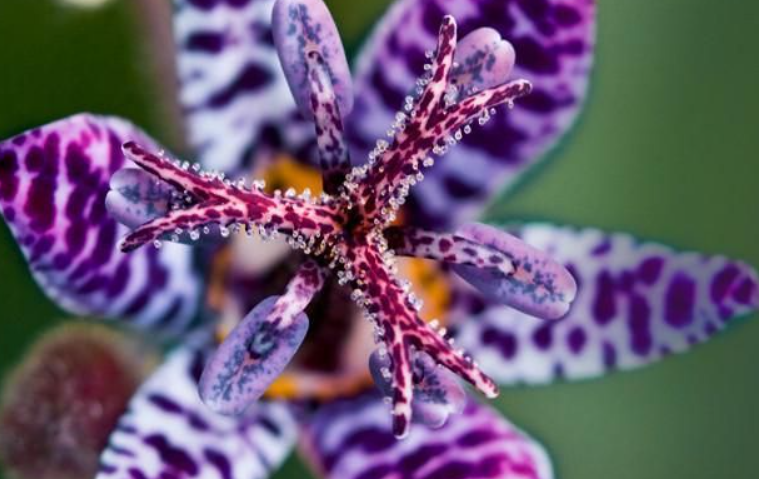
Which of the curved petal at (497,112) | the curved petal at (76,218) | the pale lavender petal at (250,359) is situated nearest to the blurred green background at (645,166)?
the curved petal at (497,112)

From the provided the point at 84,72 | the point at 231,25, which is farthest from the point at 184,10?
the point at 84,72

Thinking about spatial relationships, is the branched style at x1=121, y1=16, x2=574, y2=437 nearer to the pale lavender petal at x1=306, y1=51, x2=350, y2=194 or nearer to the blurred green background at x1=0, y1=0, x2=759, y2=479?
the pale lavender petal at x1=306, y1=51, x2=350, y2=194

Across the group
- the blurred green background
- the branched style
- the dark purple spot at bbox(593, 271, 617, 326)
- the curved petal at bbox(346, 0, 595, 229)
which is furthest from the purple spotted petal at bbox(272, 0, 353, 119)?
the blurred green background

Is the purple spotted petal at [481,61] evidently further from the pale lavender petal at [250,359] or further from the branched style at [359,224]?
the pale lavender petal at [250,359]

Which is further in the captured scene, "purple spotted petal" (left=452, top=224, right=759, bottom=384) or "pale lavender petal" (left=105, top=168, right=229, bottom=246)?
"purple spotted petal" (left=452, top=224, right=759, bottom=384)

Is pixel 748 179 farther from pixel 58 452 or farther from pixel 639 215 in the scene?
pixel 58 452

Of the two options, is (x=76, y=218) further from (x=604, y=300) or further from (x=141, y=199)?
(x=604, y=300)
